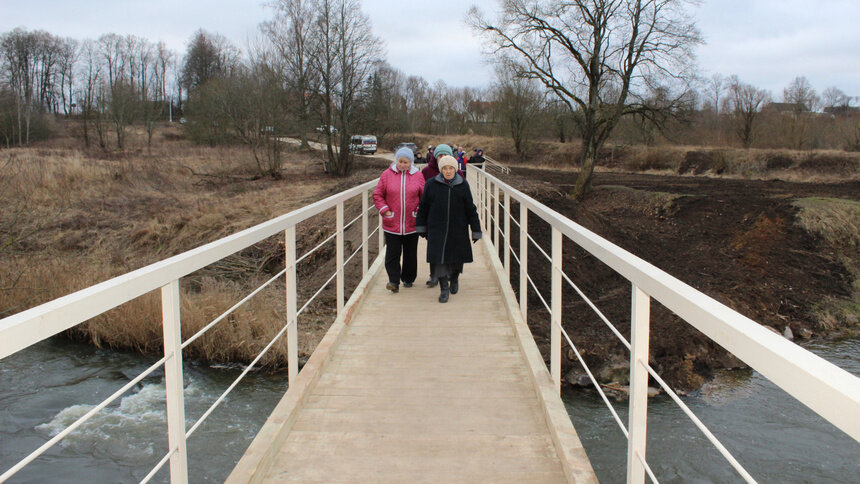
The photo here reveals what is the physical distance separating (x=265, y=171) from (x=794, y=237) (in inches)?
924

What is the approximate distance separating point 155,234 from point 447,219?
15.6m

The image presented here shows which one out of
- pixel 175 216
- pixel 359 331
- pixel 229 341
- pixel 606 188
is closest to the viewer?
pixel 359 331

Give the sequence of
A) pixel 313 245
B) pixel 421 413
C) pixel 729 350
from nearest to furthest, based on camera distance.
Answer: pixel 729 350 → pixel 421 413 → pixel 313 245

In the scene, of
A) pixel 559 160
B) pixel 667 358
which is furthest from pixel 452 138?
pixel 667 358

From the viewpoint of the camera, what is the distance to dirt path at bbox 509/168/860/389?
40.5 ft

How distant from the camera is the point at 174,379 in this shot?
93.1 inches

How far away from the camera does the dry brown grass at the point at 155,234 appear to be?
11.0 meters

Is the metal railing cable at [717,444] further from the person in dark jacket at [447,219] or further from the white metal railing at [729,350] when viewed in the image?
the person in dark jacket at [447,219]

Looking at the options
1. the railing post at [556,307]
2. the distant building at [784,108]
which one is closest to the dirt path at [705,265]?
the railing post at [556,307]

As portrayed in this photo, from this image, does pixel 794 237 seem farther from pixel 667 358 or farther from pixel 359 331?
pixel 359 331

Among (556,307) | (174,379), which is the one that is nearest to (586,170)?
(556,307)

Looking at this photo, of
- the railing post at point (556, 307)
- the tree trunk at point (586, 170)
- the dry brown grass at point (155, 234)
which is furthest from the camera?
the tree trunk at point (586, 170)

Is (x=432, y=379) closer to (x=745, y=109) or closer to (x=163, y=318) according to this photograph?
(x=163, y=318)

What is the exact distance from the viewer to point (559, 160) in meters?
52.2
